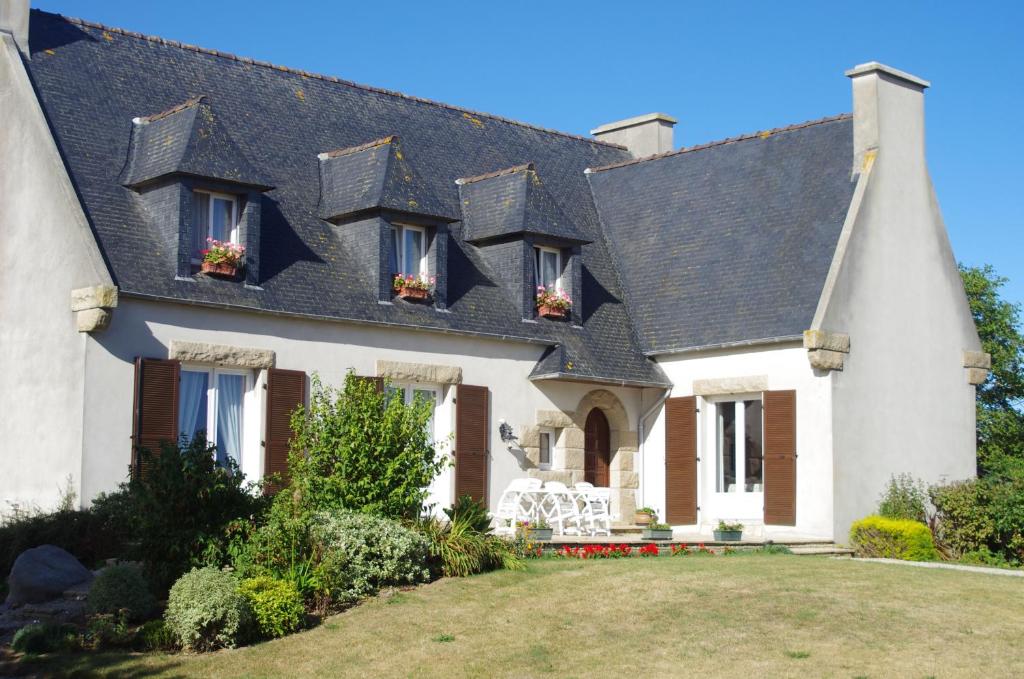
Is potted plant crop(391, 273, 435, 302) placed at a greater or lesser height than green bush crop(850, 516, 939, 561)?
greater

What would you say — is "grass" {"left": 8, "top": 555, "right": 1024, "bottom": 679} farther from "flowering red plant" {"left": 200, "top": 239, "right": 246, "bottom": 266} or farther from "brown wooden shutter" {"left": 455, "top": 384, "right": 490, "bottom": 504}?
"flowering red plant" {"left": 200, "top": 239, "right": 246, "bottom": 266}

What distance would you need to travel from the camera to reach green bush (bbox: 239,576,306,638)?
1300 cm

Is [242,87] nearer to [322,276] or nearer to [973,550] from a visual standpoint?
[322,276]

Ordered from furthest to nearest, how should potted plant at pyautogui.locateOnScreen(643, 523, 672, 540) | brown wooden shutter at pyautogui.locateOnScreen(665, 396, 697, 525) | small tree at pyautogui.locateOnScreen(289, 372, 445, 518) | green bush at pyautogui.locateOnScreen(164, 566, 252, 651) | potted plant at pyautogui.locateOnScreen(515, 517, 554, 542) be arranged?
brown wooden shutter at pyautogui.locateOnScreen(665, 396, 697, 525) → potted plant at pyautogui.locateOnScreen(643, 523, 672, 540) → potted plant at pyautogui.locateOnScreen(515, 517, 554, 542) → small tree at pyautogui.locateOnScreen(289, 372, 445, 518) → green bush at pyautogui.locateOnScreen(164, 566, 252, 651)

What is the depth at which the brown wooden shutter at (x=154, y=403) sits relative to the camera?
1720 cm

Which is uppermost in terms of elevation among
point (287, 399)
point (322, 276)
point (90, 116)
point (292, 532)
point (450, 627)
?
point (90, 116)

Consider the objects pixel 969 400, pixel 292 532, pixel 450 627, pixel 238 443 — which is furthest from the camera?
pixel 969 400

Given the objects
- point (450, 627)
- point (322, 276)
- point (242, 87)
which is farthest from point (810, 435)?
point (242, 87)

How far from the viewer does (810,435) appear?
813 inches

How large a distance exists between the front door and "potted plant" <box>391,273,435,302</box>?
397 cm

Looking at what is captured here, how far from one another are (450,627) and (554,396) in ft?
29.5

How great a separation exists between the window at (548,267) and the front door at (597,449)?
7.45 feet

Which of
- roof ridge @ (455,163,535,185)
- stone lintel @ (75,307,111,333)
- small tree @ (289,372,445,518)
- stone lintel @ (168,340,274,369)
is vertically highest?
roof ridge @ (455,163,535,185)

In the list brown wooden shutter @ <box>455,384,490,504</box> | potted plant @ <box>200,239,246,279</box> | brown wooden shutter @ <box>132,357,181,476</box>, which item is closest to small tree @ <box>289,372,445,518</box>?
brown wooden shutter @ <box>132,357,181,476</box>
